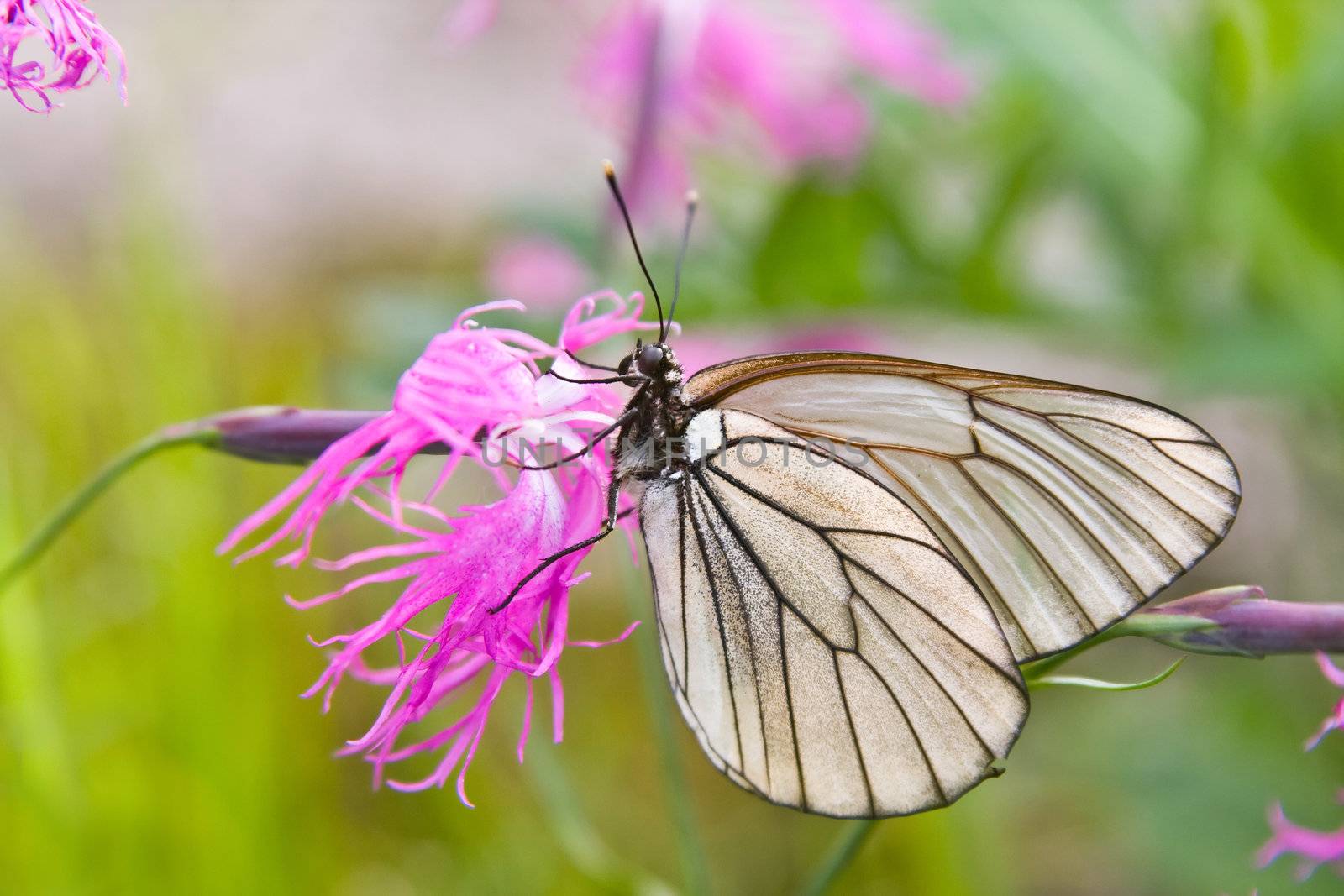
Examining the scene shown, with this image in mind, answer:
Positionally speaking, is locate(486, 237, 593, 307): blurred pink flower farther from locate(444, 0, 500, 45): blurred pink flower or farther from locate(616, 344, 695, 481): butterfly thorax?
locate(616, 344, 695, 481): butterfly thorax

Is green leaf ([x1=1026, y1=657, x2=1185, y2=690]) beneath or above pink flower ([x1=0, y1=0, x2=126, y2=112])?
beneath

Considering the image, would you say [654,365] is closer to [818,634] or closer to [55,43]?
[818,634]

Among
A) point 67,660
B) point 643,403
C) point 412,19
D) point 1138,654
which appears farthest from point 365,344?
point 412,19

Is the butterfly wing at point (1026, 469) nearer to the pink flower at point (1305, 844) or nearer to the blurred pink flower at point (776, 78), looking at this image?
the pink flower at point (1305, 844)

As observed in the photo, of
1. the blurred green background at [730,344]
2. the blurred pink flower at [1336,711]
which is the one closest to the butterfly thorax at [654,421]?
the blurred green background at [730,344]

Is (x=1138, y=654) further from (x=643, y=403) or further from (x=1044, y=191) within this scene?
(x=643, y=403)

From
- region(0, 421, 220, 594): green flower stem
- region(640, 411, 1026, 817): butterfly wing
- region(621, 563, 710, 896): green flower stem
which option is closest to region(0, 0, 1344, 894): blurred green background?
region(621, 563, 710, 896): green flower stem

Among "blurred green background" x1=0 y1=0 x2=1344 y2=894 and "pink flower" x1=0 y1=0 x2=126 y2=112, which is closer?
"pink flower" x1=0 y1=0 x2=126 y2=112
